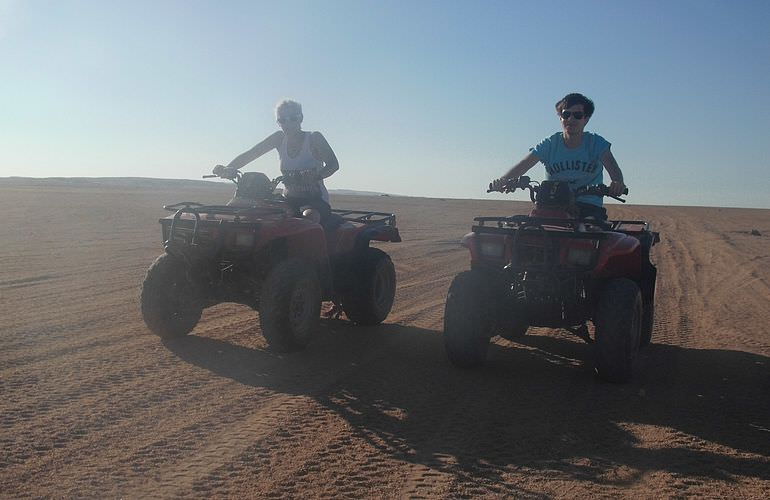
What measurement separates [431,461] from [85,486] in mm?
1652

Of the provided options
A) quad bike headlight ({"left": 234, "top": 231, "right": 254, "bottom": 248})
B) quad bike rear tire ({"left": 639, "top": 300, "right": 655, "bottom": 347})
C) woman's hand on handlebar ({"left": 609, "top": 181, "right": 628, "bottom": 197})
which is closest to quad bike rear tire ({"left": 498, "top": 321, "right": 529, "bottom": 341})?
quad bike rear tire ({"left": 639, "top": 300, "right": 655, "bottom": 347})

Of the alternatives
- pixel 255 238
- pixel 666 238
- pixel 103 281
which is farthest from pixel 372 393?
pixel 666 238

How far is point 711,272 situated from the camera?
13.8 m

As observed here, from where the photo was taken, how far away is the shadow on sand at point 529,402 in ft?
12.7

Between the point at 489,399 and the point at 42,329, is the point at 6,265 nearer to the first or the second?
the point at 42,329

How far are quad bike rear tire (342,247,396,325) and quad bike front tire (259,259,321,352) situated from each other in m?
1.01

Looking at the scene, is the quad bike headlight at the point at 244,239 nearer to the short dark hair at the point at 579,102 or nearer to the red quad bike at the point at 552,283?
the red quad bike at the point at 552,283

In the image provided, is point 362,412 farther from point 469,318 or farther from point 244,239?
point 244,239

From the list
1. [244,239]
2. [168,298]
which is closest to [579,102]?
[244,239]

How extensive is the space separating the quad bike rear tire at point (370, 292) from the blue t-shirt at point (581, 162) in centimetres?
206

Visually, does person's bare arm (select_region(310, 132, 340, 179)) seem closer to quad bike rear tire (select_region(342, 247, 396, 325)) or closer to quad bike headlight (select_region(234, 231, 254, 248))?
quad bike rear tire (select_region(342, 247, 396, 325))

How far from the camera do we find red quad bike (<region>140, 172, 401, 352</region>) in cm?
589

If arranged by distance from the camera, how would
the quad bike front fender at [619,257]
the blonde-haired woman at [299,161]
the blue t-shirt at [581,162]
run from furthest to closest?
the blonde-haired woman at [299,161]
the blue t-shirt at [581,162]
the quad bike front fender at [619,257]

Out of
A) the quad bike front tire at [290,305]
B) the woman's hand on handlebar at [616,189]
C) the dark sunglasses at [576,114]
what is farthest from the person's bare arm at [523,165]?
the quad bike front tire at [290,305]
